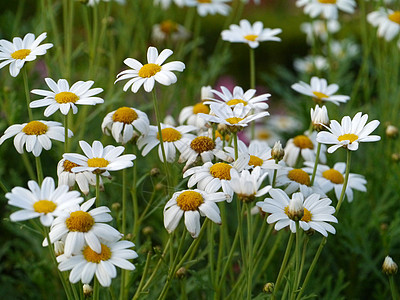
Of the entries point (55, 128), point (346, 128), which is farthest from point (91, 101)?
point (346, 128)

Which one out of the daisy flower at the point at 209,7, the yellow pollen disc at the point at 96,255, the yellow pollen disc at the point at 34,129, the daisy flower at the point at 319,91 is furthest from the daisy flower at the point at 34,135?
the daisy flower at the point at 209,7

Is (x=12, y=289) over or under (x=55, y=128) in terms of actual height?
under

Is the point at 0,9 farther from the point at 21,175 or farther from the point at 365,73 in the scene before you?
the point at 365,73

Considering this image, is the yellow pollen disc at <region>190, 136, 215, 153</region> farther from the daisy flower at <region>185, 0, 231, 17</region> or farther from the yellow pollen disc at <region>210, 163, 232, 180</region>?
the daisy flower at <region>185, 0, 231, 17</region>

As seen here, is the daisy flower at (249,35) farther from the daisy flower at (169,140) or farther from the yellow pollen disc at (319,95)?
the daisy flower at (169,140)

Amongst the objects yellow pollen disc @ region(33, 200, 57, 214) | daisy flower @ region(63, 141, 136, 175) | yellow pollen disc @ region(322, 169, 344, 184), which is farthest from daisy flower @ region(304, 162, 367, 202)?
yellow pollen disc @ region(33, 200, 57, 214)

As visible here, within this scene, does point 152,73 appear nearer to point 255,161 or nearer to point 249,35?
point 255,161
